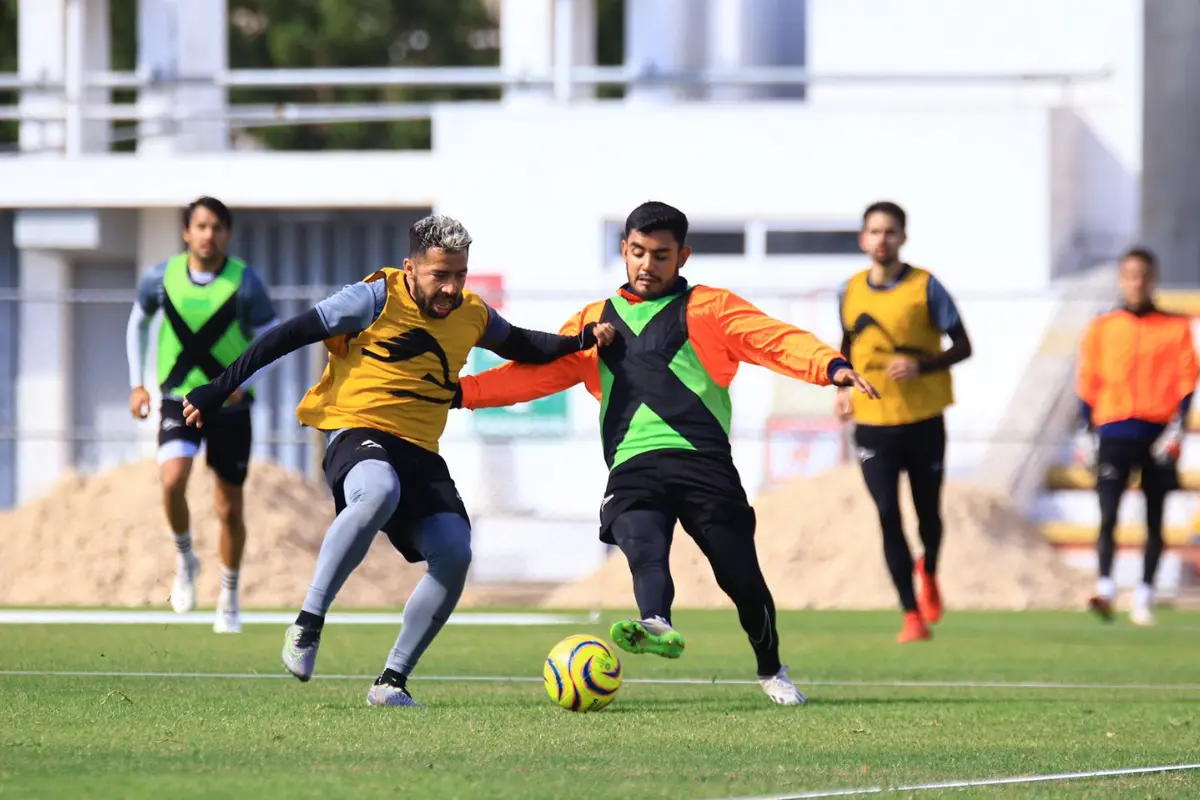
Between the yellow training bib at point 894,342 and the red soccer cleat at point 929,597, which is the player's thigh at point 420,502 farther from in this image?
the red soccer cleat at point 929,597

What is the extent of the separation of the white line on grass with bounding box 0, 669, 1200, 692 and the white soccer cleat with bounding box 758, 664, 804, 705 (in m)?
0.96

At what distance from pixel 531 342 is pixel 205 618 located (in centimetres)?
607

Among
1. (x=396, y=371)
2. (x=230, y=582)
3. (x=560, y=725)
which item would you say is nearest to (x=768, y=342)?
(x=396, y=371)

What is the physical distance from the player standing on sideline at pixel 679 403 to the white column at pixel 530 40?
1536 centimetres

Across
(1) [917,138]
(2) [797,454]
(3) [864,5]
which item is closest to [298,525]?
(2) [797,454]

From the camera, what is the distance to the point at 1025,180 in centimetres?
2102

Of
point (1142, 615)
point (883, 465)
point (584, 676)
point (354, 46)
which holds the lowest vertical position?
point (1142, 615)

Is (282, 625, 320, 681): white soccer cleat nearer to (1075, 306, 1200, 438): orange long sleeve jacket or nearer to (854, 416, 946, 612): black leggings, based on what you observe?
(854, 416, 946, 612): black leggings

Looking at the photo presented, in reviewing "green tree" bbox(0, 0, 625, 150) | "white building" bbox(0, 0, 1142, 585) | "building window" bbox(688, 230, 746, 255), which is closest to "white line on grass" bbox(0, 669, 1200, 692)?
"white building" bbox(0, 0, 1142, 585)

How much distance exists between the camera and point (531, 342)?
25.7 ft

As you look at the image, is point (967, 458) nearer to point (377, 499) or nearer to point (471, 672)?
point (471, 672)

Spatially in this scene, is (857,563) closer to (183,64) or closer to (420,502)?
(420,502)

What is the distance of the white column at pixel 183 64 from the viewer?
23281 millimetres

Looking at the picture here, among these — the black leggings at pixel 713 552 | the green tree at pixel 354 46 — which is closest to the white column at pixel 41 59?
the green tree at pixel 354 46
